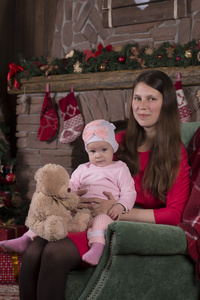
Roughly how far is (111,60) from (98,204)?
211 centimetres

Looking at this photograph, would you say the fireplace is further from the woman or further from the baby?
the baby

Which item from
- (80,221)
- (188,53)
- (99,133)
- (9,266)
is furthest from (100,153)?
(188,53)

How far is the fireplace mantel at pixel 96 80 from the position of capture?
3.33 metres

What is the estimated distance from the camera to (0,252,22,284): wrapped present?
2654 mm

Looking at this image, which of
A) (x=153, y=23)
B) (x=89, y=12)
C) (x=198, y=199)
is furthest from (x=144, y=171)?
(x=89, y=12)

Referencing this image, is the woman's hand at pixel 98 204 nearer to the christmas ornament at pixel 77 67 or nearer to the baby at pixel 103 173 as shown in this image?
the baby at pixel 103 173

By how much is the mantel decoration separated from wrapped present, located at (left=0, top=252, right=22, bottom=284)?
1803 millimetres

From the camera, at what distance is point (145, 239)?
1.47 metres

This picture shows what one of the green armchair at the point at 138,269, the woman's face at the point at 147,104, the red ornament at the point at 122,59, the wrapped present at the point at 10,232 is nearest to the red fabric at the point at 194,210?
the green armchair at the point at 138,269

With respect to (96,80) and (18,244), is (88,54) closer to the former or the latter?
(96,80)

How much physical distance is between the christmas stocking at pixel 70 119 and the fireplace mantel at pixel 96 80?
0.43 feet

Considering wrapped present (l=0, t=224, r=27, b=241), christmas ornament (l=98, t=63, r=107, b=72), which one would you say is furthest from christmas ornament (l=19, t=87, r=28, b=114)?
wrapped present (l=0, t=224, r=27, b=241)

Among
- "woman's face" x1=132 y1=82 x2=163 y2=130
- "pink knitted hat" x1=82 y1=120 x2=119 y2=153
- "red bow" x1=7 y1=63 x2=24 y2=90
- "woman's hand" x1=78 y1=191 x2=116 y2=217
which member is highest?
"red bow" x1=7 y1=63 x2=24 y2=90

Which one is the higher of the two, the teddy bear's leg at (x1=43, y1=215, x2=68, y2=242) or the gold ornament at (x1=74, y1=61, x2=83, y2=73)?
the gold ornament at (x1=74, y1=61, x2=83, y2=73)
